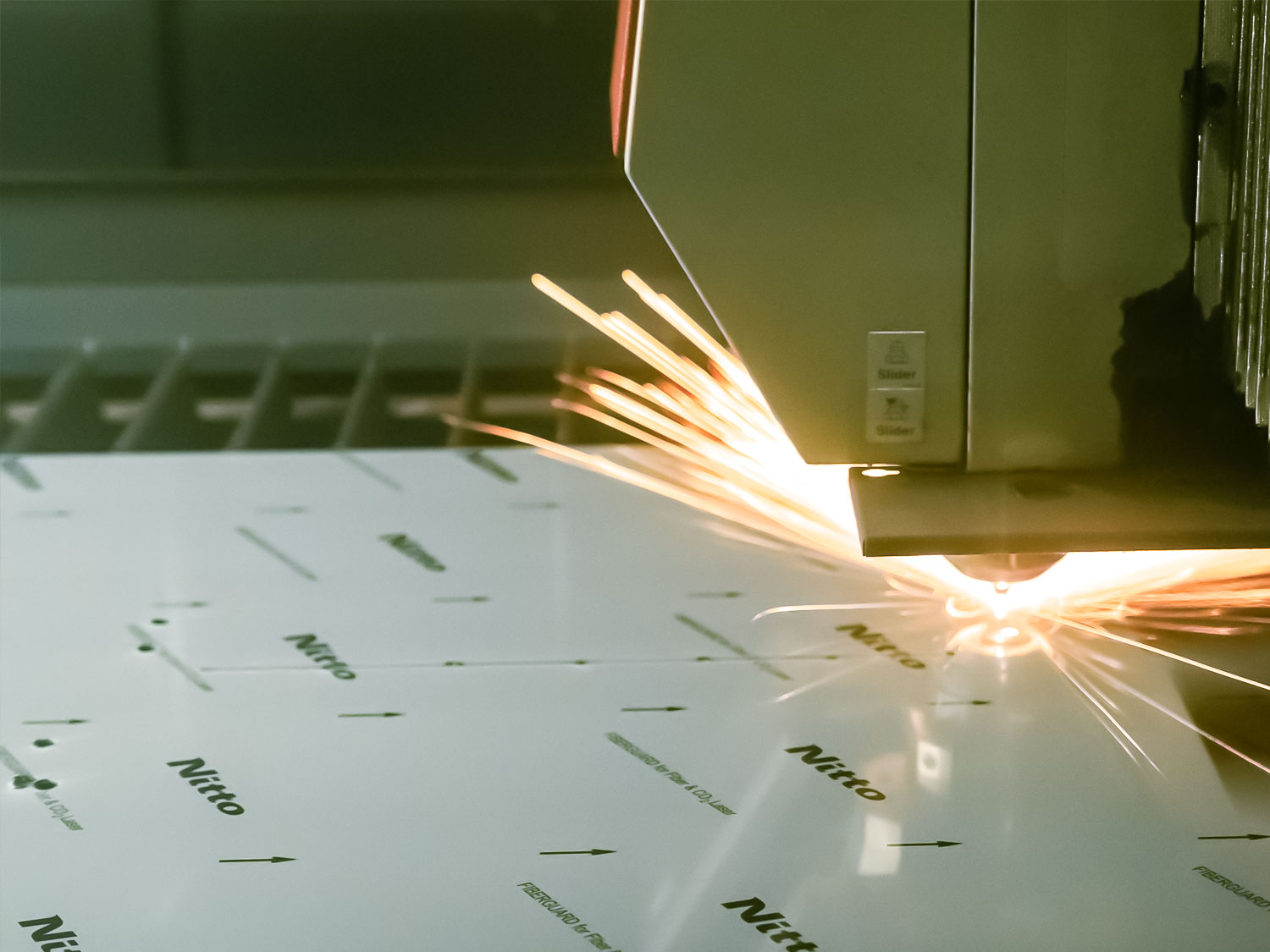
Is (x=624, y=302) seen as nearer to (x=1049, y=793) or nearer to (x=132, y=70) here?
(x=132, y=70)

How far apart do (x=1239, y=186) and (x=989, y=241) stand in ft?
0.59

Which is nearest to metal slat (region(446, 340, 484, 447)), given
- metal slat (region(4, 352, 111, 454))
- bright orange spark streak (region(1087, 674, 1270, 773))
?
metal slat (region(4, 352, 111, 454))

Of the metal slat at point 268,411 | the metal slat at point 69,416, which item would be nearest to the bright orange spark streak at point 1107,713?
the metal slat at point 268,411

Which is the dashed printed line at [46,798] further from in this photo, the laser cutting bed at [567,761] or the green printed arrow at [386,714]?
the green printed arrow at [386,714]

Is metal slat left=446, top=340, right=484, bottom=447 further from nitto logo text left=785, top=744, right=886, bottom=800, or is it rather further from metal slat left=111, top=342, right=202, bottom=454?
nitto logo text left=785, top=744, right=886, bottom=800

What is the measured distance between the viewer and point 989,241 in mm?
982

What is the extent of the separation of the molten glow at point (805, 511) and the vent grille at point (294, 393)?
40 millimetres

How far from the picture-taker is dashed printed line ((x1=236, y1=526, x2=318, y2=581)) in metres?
1.51

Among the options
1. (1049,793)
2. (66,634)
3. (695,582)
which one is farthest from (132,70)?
(1049,793)

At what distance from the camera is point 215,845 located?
1013 millimetres

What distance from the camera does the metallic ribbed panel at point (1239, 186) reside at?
3.06 ft

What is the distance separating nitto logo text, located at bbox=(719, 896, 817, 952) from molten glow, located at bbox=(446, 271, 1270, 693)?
34 centimetres

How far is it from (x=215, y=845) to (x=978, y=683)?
67 centimetres

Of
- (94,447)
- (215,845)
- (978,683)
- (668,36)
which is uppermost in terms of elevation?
(668,36)
